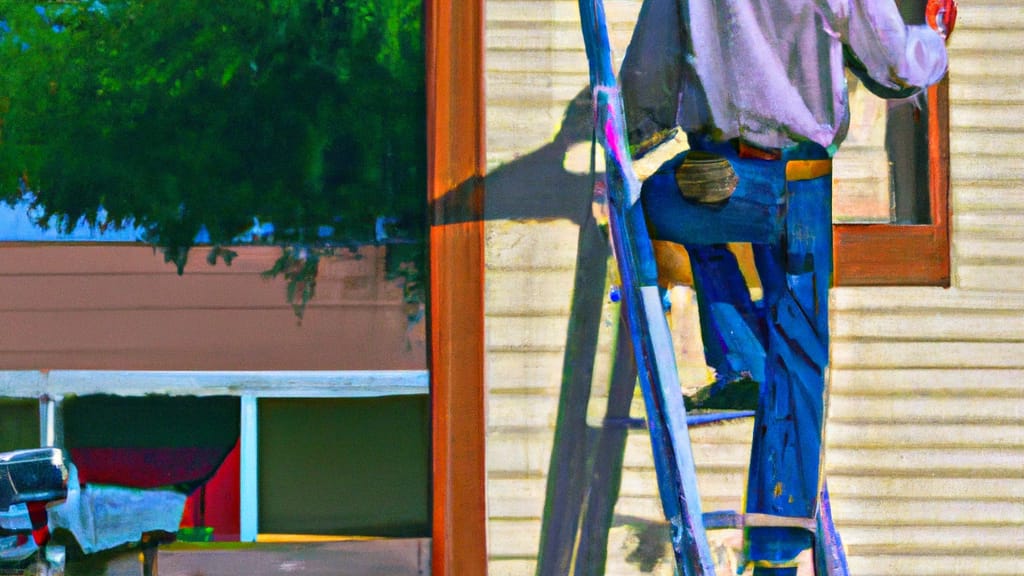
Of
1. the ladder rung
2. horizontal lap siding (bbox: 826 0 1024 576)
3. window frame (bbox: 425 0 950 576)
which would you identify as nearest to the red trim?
window frame (bbox: 425 0 950 576)

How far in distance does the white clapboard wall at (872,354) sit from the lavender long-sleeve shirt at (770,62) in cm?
67

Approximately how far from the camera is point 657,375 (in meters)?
2.69

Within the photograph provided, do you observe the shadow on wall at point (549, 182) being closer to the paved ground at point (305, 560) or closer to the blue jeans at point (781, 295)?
the blue jeans at point (781, 295)

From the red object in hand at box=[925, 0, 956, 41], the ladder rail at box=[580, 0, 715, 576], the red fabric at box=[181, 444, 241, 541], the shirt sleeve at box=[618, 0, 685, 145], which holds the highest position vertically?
the red object in hand at box=[925, 0, 956, 41]

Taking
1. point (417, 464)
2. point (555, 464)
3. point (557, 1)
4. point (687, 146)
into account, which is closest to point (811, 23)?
point (687, 146)

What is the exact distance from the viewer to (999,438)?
3.35 meters

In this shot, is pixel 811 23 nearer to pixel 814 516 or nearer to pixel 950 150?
pixel 950 150

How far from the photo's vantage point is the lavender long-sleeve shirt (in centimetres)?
264

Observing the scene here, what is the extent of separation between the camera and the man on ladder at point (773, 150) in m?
2.65

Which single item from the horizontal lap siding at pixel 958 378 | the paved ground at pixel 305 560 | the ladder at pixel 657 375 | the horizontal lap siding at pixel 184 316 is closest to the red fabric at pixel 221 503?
the paved ground at pixel 305 560

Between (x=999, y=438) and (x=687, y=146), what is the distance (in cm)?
134

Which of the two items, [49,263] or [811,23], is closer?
[811,23]

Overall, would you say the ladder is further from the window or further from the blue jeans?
the window

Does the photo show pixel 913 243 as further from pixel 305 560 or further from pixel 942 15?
pixel 305 560
